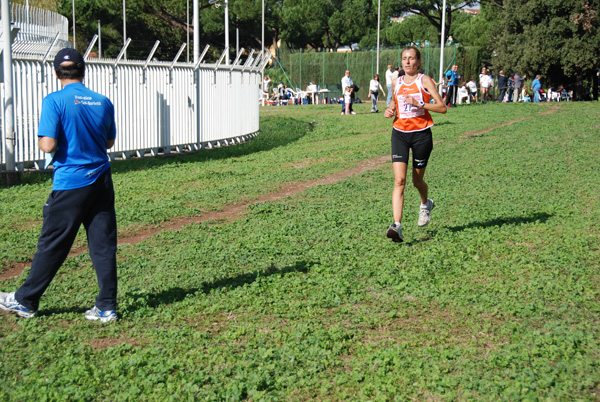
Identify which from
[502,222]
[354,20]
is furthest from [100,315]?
[354,20]

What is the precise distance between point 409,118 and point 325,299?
2.60 meters

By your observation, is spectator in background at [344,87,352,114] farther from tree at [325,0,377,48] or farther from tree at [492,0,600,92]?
tree at [325,0,377,48]

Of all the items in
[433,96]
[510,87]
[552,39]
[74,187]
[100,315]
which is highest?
[552,39]

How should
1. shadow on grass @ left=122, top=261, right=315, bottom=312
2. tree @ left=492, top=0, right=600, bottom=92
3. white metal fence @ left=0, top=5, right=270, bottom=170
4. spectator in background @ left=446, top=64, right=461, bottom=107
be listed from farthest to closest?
tree @ left=492, top=0, right=600, bottom=92 < spectator in background @ left=446, top=64, right=461, bottom=107 < white metal fence @ left=0, top=5, right=270, bottom=170 < shadow on grass @ left=122, top=261, right=315, bottom=312

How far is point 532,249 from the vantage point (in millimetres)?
7082

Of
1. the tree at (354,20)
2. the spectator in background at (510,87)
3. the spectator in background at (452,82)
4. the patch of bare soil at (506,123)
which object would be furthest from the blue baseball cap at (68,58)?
the tree at (354,20)

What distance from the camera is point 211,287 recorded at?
19.8 ft

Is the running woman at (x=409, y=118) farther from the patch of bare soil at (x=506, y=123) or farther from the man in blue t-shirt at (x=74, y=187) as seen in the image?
the patch of bare soil at (x=506, y=123)

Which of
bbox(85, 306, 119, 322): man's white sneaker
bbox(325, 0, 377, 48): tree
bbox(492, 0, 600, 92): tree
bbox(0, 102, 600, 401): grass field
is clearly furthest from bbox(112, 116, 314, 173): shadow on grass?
bbox(325, 0, 377, 48): tree

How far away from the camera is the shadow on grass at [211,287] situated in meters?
5.63

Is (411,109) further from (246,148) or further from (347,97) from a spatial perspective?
(347,97)

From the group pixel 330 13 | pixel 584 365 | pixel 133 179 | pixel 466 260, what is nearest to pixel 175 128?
pixel 133 179

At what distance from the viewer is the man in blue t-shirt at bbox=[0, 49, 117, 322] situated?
490cm

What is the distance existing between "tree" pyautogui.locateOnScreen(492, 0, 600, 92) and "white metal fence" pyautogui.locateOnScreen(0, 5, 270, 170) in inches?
976
